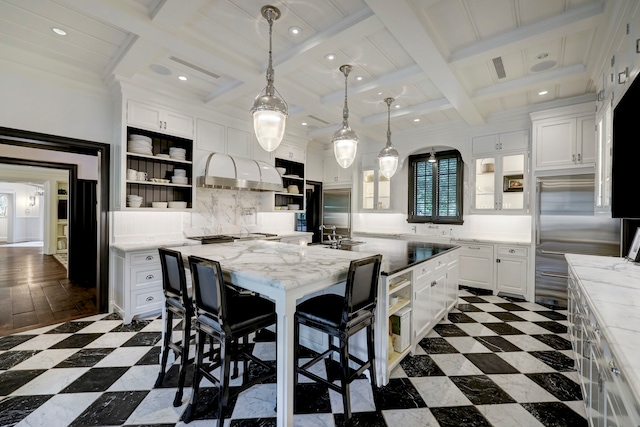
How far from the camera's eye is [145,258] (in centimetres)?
343

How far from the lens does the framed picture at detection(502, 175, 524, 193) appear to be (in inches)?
178

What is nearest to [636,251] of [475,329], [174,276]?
[475,329]

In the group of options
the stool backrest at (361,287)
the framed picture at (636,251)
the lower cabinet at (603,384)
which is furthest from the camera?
the framed picture at (636,251)

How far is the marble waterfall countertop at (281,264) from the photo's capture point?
1.61 metres

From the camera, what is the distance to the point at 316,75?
330cm

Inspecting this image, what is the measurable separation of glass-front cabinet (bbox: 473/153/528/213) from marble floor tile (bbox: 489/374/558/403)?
3052 millimetres

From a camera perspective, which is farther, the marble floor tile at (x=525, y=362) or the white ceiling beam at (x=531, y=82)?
the white ceiling beam at (x=531, y=82)

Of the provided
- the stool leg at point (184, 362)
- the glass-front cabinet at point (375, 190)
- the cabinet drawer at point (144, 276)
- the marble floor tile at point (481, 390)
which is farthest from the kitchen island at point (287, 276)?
the glass-front cabinet at point (375, 190)

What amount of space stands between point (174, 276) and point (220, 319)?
25.8 inches

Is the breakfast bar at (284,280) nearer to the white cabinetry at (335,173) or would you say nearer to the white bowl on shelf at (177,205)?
the white bowl on shelf at (177,205)

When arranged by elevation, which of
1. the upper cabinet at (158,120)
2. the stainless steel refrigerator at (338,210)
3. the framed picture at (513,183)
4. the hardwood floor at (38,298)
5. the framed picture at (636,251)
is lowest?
the hardwood floor at (38,298)

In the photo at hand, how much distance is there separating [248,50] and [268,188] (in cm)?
230

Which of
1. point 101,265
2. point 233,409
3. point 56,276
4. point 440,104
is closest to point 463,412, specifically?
point 233,409

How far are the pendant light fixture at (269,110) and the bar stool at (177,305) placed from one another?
115 centimetres
